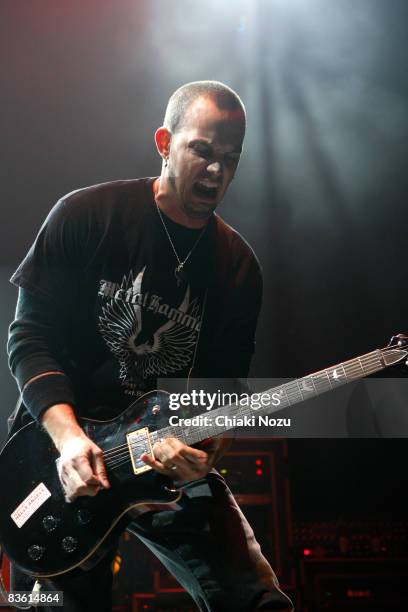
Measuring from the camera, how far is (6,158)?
204cm

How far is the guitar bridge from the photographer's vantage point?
1.54 metres

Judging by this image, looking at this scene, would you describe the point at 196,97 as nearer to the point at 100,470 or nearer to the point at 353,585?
the point at 100,470

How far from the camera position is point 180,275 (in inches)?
70.0

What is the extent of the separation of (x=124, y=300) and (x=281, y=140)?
0.80 m

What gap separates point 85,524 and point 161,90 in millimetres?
1347

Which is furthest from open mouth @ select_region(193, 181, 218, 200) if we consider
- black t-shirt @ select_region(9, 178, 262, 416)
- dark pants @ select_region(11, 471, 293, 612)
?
dark pants @ select_region(11, 471, 293, 612)

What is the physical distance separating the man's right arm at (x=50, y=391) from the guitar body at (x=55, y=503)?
4 centimetres

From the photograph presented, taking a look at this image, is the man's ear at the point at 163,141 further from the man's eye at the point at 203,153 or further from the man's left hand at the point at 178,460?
the man's left hand at the point at 178,460

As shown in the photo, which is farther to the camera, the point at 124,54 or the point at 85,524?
the point at 124,54

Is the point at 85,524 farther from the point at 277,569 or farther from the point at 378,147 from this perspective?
the point at 378,147

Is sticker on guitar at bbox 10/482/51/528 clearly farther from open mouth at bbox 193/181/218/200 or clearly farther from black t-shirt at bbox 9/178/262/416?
open mouth at bbox 193/181/218/200

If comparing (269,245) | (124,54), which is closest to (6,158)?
(124,54)

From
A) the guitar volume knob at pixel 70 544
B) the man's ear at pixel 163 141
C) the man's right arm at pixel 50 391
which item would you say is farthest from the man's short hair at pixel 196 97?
the guitar volume knob at pixel 70 544

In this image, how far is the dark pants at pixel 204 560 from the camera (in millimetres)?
1461
